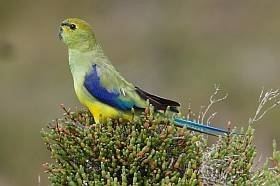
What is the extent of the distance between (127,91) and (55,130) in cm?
51

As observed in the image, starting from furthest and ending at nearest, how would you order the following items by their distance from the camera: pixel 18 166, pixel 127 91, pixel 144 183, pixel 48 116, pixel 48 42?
pixel 48 42 < pixel 48 116 < pixel 18 166 < pixel 127 91 < pixel 144 183

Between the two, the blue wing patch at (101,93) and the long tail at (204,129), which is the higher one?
the blue wing patch at (101,93)

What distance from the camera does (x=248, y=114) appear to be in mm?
13891

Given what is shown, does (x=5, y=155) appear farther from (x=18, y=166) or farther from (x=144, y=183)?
(x=144, y=183)

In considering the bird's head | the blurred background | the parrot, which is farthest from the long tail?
the blurred background

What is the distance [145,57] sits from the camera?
16172 mm

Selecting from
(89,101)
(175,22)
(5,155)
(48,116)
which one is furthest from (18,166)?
(89,101)

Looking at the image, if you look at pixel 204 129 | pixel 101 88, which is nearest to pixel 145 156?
pixel 204 129

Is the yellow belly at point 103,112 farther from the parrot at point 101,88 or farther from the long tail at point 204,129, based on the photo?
the long tail at point 204,129

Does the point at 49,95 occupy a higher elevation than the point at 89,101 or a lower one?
higher

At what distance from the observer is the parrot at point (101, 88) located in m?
4.91

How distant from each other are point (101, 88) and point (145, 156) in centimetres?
77

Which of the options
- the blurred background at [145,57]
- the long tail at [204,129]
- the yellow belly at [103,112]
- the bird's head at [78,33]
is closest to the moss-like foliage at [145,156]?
the long tail at [204,129]

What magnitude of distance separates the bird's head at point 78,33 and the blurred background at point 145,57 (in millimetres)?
7881
